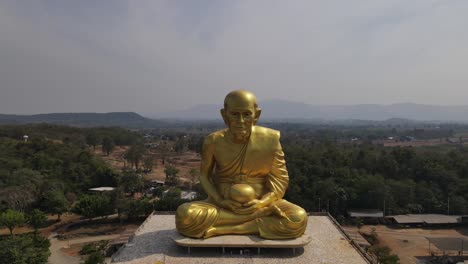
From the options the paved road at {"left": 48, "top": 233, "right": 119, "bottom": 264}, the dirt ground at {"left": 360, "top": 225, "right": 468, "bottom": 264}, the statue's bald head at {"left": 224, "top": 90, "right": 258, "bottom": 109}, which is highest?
the statue's bald head at {"left": 224, "top": 90, "right": 258, "bottom": 109}

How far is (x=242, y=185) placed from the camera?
1127 cm

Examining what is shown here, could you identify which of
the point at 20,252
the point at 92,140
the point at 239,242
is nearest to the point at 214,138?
the point at 239,242

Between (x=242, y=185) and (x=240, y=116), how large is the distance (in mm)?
2110

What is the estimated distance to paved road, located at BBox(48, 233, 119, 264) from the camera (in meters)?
17.1

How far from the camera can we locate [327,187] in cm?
2377

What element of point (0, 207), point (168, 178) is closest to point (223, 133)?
point (0, 207)

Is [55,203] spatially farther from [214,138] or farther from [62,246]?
[214,138]

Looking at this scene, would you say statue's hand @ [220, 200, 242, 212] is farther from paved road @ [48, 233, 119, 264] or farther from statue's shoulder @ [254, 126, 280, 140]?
paved road @ [48, 233, 119, 264]

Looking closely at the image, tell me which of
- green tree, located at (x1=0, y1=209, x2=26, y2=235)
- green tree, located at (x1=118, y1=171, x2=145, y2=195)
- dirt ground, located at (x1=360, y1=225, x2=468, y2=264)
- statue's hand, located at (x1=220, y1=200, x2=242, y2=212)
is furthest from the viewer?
green tree, located at (x1=118, y1=171, x2=145, y2=195)

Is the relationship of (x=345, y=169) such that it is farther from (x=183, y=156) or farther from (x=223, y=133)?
(x=183, y=156)

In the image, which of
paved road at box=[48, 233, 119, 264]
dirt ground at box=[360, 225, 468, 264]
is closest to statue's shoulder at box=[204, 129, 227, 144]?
paved road at box=[48, 233, 119, 264]

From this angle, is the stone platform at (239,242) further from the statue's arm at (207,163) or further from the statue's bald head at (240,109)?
the statue's bald head at (240,109)

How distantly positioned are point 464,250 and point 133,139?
63.3 m

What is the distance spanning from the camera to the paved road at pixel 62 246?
17125 mm
